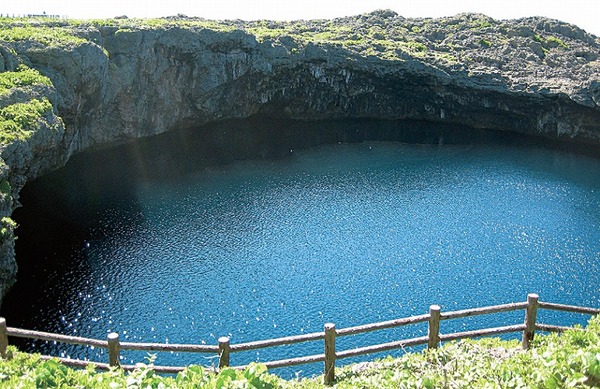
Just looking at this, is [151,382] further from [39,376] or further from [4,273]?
[4,273]

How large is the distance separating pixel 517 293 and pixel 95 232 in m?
24.8

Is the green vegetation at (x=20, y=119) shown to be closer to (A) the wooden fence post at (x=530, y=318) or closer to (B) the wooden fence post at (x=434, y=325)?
(B) the wooden fence post at (x=434, y=325)

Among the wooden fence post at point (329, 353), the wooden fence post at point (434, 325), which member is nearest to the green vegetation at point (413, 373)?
the wooden fence post at point (329, 353)

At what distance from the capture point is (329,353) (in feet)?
51.3

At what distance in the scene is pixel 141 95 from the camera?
55031 millimetres

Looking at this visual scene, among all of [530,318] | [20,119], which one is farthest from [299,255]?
[530,318]

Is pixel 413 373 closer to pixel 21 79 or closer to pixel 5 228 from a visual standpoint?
pixel 5 228

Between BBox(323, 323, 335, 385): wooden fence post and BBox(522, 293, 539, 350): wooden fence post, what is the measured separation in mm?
5820

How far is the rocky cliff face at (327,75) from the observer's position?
51.0m

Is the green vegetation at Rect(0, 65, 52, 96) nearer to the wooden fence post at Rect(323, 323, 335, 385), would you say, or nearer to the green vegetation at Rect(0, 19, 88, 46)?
the green vegetation at Rect(0, 19, 88, 46)

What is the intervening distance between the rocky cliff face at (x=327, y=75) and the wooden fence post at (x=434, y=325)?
112ft

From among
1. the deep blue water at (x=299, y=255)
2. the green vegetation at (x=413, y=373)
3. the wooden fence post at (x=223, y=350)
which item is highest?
the green vegetation at (x=413, y=373)

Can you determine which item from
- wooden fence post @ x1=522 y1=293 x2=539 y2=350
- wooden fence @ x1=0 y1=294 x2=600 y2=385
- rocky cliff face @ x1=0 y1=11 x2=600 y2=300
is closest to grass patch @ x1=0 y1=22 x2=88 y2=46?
rocky cliff face @ x1=0 y1=11 x2=600 y2=300

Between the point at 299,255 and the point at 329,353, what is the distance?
58.8 ft
